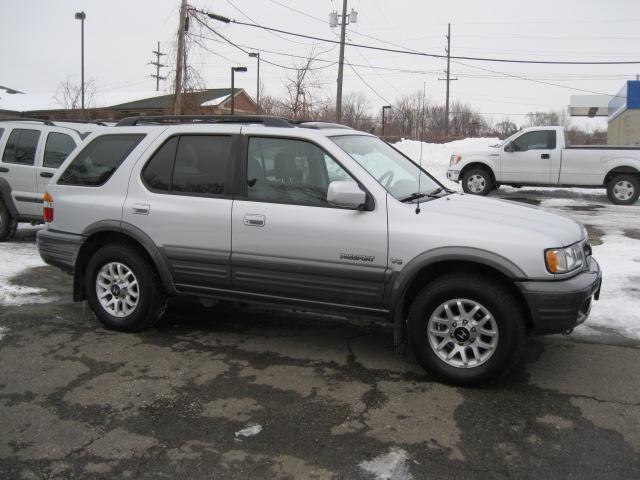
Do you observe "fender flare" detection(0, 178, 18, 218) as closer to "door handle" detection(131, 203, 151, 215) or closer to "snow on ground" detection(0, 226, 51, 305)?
"snow on ground" detection(0, 226, 51, 305)

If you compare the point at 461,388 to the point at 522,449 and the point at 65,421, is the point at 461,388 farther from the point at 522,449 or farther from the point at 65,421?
the point at 65,421

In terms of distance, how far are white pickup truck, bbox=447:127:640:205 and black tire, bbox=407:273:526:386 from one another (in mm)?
13070

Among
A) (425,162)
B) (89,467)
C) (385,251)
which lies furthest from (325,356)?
(425,162)

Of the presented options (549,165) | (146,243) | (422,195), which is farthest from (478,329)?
(549,165)

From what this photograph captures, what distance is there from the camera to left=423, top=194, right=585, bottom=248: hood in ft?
13.0

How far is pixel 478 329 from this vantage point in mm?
4008

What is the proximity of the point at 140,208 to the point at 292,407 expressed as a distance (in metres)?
2.23

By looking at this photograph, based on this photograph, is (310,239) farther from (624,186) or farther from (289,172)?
(624,186)

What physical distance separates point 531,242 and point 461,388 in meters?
1.10

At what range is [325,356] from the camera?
4.72 m

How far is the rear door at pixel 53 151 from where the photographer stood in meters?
9.17

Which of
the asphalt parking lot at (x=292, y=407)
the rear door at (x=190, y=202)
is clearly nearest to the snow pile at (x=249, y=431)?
the asphalt parking lot at (x=292, y=407)

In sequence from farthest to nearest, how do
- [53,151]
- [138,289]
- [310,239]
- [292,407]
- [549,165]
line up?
[549,165]
[53,151]
[138,289]
[310,239]
[292,407]

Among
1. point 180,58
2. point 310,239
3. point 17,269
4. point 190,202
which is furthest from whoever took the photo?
point 180,58
